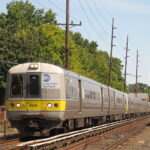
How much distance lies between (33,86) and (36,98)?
21.5 inches

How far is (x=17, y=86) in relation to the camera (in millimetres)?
19172

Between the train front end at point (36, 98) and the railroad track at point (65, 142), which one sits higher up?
the train front end at point (36, 98)

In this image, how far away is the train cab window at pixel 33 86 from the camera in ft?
62.2

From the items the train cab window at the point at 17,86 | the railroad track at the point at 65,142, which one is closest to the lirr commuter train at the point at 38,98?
the train cab window at the point at 17,86

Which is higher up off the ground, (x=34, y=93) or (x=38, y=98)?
(x=34, y=93)

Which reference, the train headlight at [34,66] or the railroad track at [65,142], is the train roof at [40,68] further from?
the railroad track at [65,142]

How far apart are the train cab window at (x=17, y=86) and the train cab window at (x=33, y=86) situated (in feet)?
1.15

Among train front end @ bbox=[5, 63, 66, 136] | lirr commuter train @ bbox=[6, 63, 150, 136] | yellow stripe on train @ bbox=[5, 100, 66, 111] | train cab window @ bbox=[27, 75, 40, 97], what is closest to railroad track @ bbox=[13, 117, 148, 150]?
lirr commuter train @ bbox=[6, 63, 150, 136]

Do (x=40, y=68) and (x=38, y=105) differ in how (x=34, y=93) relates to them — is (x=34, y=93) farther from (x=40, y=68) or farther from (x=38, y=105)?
(x=40, y=68)

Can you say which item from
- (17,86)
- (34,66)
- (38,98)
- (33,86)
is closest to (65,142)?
(38,98)

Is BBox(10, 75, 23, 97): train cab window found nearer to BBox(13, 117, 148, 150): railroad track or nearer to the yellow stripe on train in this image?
the yellow stripe on train

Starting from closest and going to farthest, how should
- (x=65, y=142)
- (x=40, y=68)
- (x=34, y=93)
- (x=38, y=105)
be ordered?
1. (x=65, y=142)
2. (x=38, y=105)
3. (x=34, y=93)
4. (x=40, y=68)

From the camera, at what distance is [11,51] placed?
55.6 m

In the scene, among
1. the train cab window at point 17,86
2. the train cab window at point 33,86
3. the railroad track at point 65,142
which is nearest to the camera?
the railroad track at point 65,142
